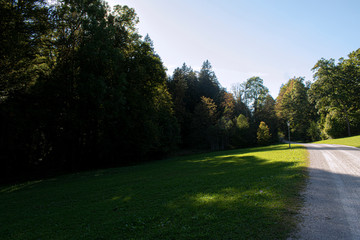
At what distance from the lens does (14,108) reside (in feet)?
57.2

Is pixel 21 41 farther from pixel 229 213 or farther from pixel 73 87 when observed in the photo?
pixel 229 213

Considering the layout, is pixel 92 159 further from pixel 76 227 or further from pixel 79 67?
pixel 76 227

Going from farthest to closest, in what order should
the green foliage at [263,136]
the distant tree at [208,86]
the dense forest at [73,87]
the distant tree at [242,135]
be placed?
the distant tree at [208,86]
the distant tree at [242,135]
the green foliage at [263,136]
the dense forest at [73,87]

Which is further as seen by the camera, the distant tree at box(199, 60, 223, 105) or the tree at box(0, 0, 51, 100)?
the distant tree at box(199, 60, 223, 105)

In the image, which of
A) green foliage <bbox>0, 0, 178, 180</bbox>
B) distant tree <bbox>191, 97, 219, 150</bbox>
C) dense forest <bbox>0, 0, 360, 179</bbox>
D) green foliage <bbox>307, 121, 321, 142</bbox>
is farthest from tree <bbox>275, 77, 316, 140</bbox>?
green foliage <bbox>0, 0, 178, 180</bbox>

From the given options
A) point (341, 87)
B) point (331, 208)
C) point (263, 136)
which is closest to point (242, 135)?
point (263, 136)

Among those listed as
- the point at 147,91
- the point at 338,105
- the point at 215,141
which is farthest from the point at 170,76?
the point at 338,105

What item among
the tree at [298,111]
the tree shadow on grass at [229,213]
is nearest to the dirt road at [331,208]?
the tree shadow on grass at [229,213]

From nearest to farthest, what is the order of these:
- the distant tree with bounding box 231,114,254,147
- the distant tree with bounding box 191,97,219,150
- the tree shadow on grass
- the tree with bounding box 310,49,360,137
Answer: the tree shadow on grass, the tree with bounding box 310,49,360,137, the distant tree with bounding box 231,114,254,147, the distant tree with bounding box 191,97,219,150

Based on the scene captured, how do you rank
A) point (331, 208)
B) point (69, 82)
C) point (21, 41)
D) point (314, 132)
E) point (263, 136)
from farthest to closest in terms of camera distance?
point (314, 132), point (263, 136), point (69, 82), point (21, 41), point (331, 208)

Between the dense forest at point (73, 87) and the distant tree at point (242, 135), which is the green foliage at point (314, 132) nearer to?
the distant tree at point (242, 135)

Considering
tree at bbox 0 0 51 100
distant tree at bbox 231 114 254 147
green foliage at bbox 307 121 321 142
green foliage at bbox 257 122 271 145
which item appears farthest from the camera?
distant tree at bbox 231 114 254 147

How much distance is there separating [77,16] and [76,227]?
21.1 meters

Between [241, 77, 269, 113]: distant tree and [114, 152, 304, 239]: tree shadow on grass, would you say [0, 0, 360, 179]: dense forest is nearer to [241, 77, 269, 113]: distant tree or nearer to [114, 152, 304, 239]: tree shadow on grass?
[114, 152, 304, 239]: tree shadow on grass
